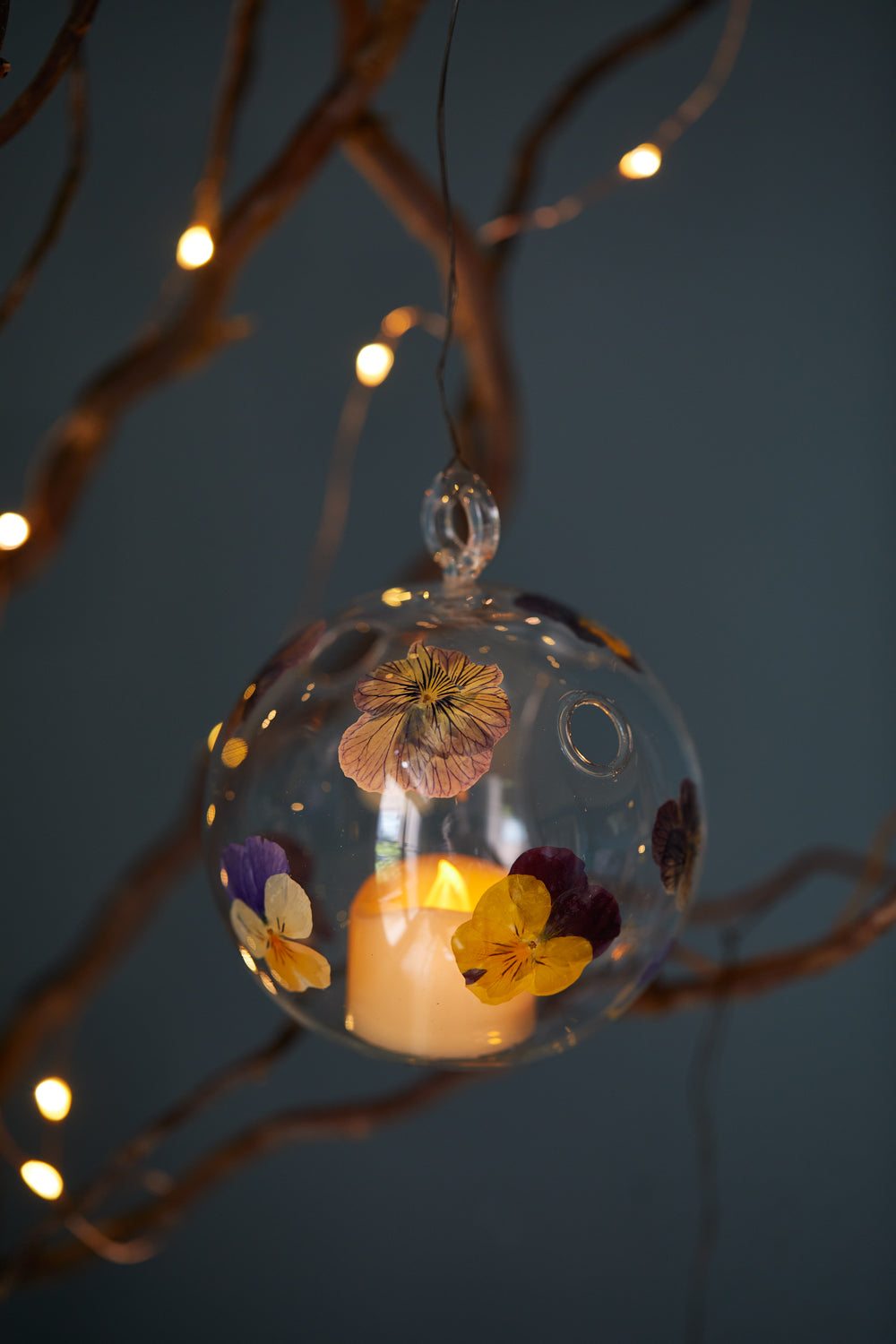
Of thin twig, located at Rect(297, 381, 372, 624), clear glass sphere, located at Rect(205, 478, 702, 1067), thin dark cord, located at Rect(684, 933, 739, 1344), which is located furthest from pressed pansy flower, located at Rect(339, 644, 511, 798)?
thin dark cord, located at Rect(684, 933, 739, 1344)

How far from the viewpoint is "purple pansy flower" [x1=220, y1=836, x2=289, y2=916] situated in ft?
0.94

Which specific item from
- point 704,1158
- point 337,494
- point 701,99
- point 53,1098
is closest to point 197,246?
point 53,1098

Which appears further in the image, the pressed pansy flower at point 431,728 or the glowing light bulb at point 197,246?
the glowing light bulb at point 197,246

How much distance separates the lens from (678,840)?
1.00ft

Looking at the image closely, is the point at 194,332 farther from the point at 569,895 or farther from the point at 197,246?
the point at 569,895

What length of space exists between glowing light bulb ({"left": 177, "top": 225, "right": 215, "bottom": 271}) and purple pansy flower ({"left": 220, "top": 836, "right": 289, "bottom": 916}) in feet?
0.92

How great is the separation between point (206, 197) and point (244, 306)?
600mm

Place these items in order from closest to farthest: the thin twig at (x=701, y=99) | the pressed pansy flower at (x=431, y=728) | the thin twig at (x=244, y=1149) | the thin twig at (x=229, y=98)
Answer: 1. the pressed pansy flower at (x=431, y=728)
2. the thin twig at (x=229, y=98)
3. the thin twig at (x=244, y=1149)
4. the thin twig at (x=701, y=99)

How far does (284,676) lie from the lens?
0.32m

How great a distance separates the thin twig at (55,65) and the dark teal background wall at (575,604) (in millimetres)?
790

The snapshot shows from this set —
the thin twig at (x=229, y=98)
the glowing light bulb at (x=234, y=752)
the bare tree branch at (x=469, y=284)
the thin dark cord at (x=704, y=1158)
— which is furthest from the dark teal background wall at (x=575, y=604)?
the glowing light bulb at (x=234, y=752)

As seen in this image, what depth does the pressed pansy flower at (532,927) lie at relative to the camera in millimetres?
271

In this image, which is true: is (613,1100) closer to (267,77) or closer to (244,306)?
(244,306)

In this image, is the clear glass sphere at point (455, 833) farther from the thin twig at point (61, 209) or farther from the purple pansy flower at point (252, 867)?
the thin twig at point (61, 209)
